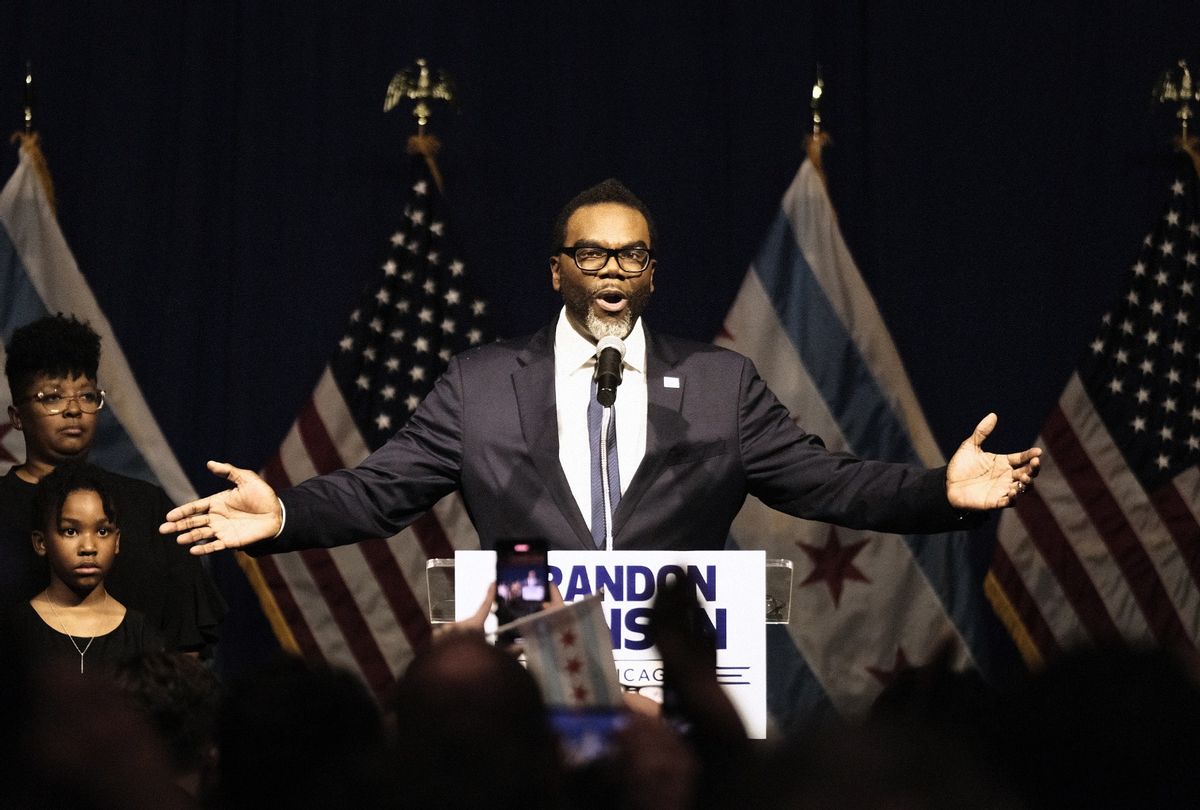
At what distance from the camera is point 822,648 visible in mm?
6219

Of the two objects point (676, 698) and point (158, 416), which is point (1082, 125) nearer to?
point (158, 416)

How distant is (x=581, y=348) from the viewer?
12.9ft

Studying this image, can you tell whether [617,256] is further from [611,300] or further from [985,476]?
[985,476]

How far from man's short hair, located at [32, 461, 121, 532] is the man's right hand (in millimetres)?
843

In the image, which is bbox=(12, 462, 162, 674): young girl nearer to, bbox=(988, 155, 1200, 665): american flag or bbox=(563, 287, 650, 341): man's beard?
bbox=(563, 287, 650, 341): man's beard

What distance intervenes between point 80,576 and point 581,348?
1339mm

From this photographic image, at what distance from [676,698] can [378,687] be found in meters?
4.61

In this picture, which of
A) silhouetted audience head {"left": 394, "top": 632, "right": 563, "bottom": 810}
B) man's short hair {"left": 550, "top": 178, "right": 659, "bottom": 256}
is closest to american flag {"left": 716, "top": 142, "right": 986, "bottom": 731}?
man's short hair {"left": 550, "top": 178, "right": 659, "bottom": 256}

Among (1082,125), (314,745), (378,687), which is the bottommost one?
(378,687)

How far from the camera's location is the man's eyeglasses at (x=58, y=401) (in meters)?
4.67

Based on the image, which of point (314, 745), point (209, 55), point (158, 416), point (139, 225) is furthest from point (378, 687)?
point (314, 745)

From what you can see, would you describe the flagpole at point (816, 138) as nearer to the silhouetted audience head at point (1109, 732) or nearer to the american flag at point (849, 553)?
the american flag at point (849, 553)

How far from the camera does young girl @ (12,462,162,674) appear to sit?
402 cm

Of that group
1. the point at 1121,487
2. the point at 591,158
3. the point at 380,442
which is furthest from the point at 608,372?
the point at 1121,487
